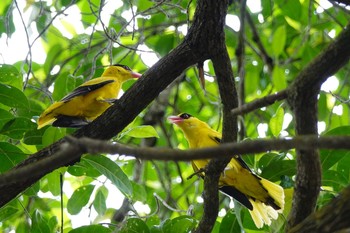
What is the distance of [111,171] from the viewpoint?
387 cm

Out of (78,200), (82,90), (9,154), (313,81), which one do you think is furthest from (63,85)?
(313,81)

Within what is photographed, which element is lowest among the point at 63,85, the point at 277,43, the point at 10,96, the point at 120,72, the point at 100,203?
the point at 100,203

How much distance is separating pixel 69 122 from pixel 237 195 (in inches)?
45.2

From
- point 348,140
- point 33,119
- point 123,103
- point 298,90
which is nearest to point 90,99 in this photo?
point 33,119

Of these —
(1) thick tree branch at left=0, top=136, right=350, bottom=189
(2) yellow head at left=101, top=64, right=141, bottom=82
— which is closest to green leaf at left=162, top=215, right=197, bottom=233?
(2) yellow head at left=101, top=64, right=141, bottom=82

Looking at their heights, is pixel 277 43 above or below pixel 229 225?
above

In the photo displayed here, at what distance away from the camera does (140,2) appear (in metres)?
5.00

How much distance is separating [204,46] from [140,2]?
1.79m

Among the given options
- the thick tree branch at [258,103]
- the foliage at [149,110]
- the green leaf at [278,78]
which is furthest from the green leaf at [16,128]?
the thick tree branch at [258,103]

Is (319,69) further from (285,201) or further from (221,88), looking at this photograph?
(285,201)

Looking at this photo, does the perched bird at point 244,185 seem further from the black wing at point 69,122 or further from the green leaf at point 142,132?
the black wing at point 69,122

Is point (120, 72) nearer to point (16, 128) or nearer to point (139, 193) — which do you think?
point (139, 193)

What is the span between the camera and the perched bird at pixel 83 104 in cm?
428

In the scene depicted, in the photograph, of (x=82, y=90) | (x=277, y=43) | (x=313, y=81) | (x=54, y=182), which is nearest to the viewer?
(x=313, y=81)
